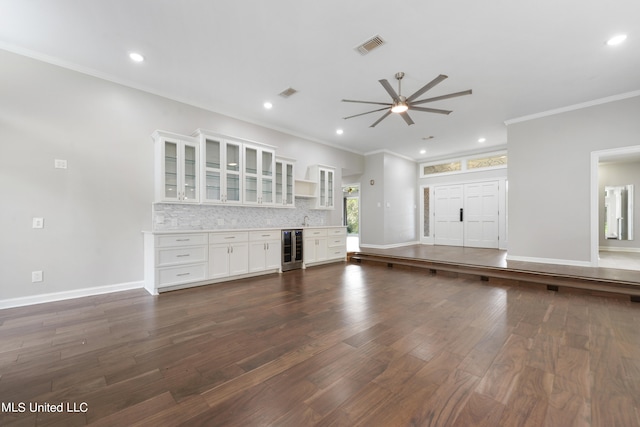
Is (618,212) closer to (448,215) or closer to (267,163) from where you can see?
(448,215)

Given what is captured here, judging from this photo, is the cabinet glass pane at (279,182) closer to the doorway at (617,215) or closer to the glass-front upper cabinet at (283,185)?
the glass-front upper cabinet at (283,185)

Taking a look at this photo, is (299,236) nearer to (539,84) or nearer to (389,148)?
(389,148)

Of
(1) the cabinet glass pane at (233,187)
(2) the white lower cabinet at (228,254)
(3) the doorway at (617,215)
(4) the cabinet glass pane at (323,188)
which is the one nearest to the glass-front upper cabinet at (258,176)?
(1) the cabinet glass pane at (233,187)

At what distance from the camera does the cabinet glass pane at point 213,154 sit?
4344 mm

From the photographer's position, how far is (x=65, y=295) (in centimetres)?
336

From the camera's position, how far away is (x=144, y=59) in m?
3.34

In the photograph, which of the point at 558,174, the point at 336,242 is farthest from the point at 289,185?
the point at 558,174

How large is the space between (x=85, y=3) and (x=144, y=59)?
860 millimetres

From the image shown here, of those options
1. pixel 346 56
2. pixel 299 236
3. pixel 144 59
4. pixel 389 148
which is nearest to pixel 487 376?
pixel 346 56

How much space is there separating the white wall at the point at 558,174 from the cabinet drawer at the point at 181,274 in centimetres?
594

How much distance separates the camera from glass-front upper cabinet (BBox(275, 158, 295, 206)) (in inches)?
213

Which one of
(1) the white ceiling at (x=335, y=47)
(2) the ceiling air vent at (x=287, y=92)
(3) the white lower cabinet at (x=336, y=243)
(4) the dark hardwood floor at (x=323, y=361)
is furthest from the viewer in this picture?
(3) the white lower cabinet at (x=336, y=243)

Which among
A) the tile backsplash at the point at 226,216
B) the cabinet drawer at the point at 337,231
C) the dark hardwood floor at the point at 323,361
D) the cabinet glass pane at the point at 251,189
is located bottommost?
the dark hardwood floor at the point at 323,361

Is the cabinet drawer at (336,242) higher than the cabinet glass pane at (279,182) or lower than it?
lower
